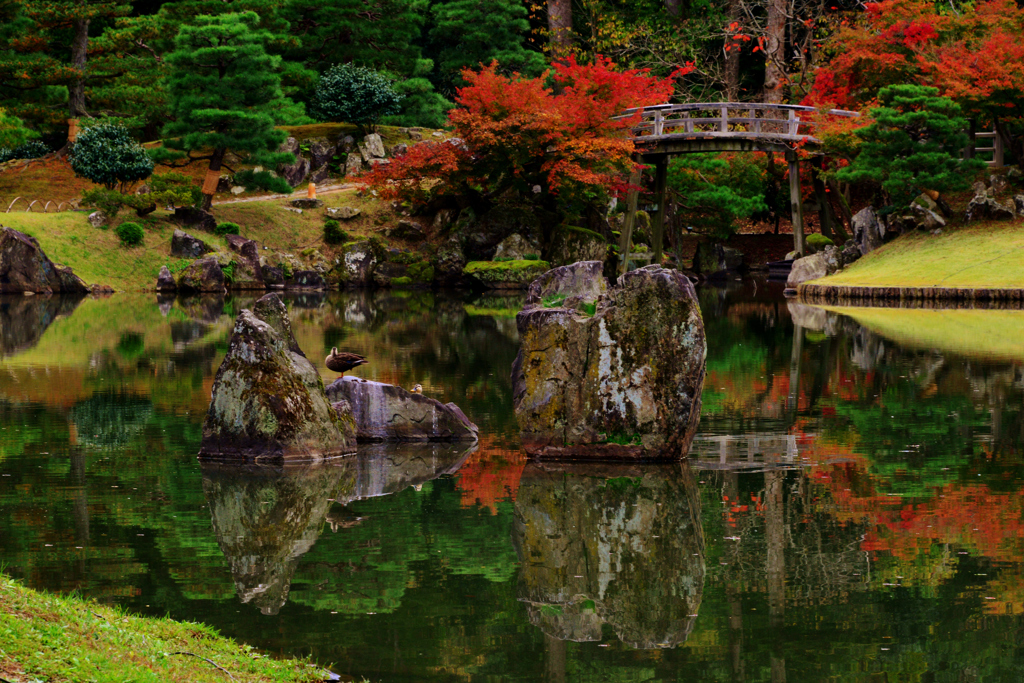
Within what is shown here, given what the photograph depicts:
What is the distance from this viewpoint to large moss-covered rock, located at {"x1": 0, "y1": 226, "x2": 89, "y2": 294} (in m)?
36.3

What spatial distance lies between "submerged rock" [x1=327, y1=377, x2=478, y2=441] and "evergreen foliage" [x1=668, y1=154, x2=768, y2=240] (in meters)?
30.0

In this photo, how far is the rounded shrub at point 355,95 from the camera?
148 ft

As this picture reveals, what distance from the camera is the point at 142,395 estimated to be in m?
15.6

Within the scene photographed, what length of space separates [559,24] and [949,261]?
20.7 m

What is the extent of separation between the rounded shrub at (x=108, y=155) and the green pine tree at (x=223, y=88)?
1.18 m

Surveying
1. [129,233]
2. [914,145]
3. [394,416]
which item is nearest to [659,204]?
[914,145]

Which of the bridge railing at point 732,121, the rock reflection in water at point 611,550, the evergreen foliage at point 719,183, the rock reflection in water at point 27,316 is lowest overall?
the rock reflection in water at point 611,550

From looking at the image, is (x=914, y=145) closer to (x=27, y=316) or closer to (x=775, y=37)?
(x=775, y=37)

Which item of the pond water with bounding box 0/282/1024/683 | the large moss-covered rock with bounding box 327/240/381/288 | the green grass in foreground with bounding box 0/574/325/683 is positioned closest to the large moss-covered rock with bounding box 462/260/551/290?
the large moss-covered rock with bounding box 327/240/381/288

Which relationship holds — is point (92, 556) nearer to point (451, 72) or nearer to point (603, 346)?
point (603, 346)

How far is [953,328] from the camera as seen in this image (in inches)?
933

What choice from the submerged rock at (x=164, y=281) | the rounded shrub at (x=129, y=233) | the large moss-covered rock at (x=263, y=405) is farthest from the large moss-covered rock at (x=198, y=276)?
the large moss-covered rock at (x=263, y=405)

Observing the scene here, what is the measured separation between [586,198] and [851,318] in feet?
47.4

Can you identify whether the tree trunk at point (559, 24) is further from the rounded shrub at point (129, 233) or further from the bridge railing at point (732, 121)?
the rounded shrub at point (129, 233)
